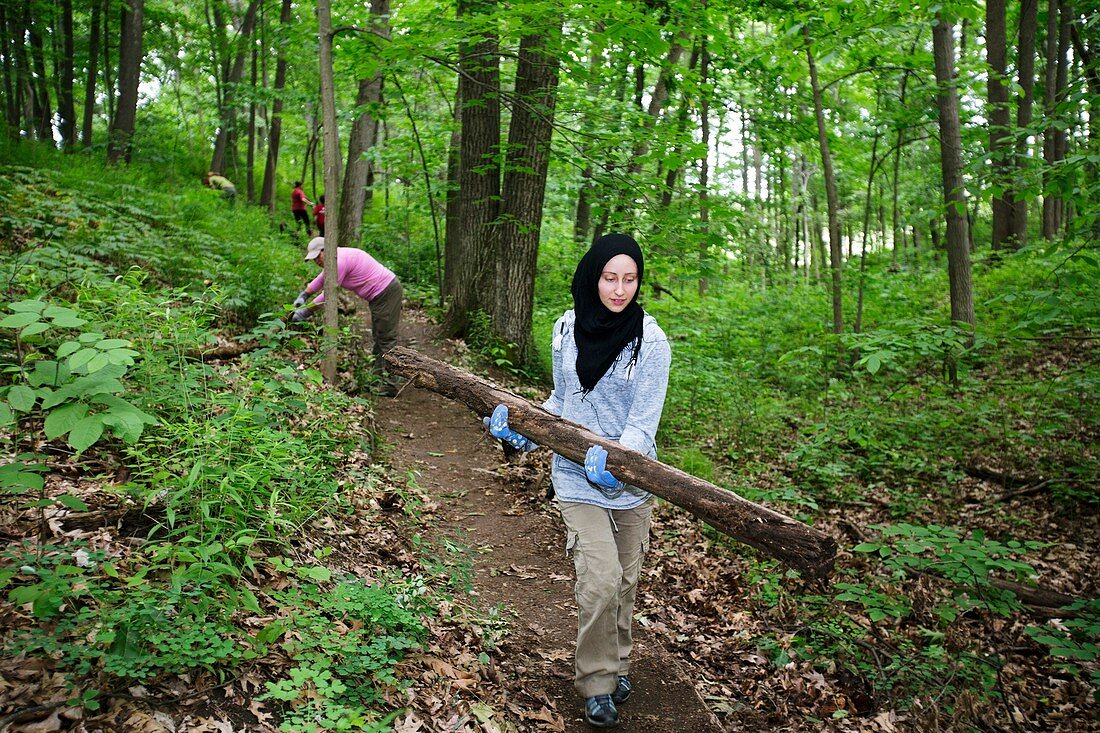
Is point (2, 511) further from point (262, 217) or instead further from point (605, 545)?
point (262, 217)

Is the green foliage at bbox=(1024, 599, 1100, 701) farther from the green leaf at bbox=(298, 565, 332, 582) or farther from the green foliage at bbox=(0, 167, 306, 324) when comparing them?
the green foliage at bbox=(0, 167, 306, 324)

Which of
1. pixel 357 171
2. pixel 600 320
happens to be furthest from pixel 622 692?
pixel 357 171

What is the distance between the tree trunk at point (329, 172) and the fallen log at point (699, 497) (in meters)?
3.55

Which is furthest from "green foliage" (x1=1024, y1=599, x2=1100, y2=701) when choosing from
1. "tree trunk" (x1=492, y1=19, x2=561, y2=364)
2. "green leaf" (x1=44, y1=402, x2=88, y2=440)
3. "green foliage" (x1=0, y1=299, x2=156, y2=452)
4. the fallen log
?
"tree trunk" (x1=492, y1=19, x2=561, y2=364)

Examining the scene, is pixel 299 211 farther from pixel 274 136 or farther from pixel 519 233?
pixel 519 233

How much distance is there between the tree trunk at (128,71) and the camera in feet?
50.0

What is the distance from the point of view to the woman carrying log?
140 inches

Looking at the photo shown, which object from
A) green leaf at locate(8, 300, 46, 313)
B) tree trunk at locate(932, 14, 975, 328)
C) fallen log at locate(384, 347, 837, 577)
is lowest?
fallen log at locate(384, 347, 837, 577)

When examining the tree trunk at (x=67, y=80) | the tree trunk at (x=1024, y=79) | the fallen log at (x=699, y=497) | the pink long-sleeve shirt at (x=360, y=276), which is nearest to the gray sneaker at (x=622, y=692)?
the fallen log at (x=699, y=497)

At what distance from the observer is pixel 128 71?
50.4ft

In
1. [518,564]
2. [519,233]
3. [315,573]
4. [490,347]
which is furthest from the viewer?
[519,233]

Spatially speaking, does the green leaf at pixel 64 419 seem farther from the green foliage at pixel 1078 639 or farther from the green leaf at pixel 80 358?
the green foliage at pixel 1078 639

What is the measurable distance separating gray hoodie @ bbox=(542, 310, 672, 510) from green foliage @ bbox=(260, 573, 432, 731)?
46.4 inches

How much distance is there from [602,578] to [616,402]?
93cm
